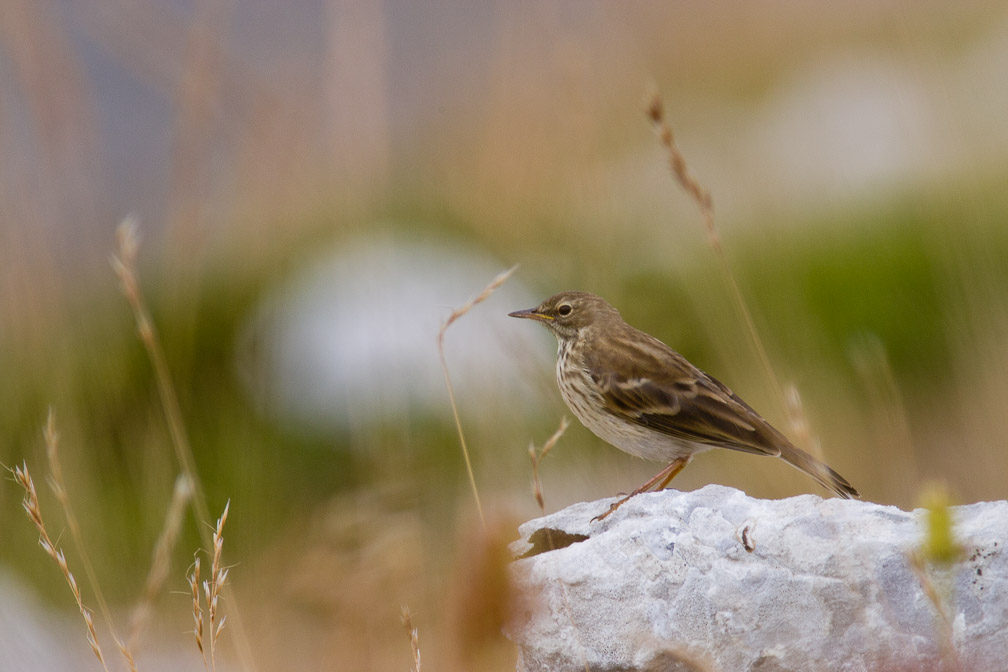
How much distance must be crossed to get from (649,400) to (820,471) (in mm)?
850

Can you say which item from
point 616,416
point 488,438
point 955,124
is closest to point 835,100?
point 955,124

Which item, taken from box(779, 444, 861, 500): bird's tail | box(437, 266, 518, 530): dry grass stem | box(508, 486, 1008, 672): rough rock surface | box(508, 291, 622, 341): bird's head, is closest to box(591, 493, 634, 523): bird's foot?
box(508, 486, 1008, 672): rough rock surface

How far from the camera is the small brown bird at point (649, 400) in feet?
12.7

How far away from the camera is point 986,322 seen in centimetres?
517

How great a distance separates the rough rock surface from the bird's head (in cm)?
180

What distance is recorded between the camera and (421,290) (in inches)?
327

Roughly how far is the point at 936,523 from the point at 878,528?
119cm

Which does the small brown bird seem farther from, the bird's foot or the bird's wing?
the bird's foot

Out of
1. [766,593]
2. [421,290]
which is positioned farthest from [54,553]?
[421,290]

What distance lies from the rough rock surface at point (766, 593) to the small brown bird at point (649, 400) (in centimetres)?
77

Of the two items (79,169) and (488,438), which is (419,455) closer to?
(488,438)

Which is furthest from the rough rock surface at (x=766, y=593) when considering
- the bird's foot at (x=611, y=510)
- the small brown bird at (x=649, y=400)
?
the small brown bird at (x=649, y=400)

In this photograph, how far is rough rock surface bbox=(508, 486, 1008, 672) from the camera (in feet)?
8.38

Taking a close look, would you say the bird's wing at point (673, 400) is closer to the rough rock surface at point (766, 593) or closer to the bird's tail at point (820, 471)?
the bird's tail at point (820, 471)
